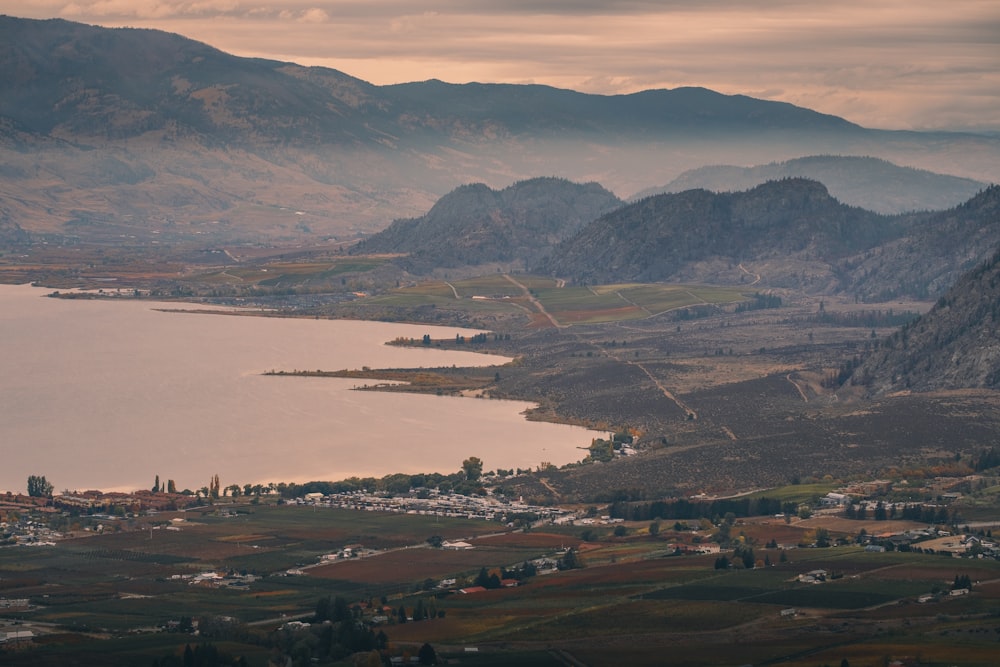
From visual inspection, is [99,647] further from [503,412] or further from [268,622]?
[503,412]

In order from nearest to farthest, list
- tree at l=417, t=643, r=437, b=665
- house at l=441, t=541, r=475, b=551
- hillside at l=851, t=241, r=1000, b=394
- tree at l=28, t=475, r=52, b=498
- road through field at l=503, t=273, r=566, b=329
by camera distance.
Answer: tree at l=417, t=643, r=437, b=665, house at l=441, t=541, r=475, b=551, tree at l=28, t=475, r=52, b=498, hillside at l=851, t=241, r=1000, b=394, road through field at l=503, t=273, r=566, b=329

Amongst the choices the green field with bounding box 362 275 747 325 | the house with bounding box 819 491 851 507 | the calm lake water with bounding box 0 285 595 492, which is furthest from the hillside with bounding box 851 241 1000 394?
the green field with bounding box 362 275 747 325

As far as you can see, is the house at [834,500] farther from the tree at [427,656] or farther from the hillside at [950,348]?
the tree at [427,656]

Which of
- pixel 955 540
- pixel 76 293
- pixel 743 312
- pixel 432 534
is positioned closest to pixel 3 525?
pixel 432 534

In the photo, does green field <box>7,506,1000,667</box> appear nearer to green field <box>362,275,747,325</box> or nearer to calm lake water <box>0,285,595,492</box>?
calm lake water <box>0,285,595,492</box>

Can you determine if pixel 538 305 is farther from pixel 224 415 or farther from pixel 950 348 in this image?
pixel 224 415

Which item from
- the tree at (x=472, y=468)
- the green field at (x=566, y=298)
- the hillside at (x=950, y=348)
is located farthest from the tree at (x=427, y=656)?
the green field at (x=566, y=298)

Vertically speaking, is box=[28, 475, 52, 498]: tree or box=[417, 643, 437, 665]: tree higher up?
box=[28, 475, 52, 498]: tree
